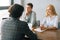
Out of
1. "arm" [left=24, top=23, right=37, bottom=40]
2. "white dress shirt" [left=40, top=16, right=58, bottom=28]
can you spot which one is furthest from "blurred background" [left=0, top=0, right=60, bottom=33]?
"arm" [left=24, top=23, right=37, bottom=40]

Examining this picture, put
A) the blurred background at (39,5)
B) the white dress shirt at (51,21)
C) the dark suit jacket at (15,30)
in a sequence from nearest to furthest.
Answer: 1. the dark suit jacket at (15,30)
2. the white dress shirt at (51,21)
3. the blurred background at (39,5)

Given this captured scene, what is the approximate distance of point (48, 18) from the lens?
3711 millimetres

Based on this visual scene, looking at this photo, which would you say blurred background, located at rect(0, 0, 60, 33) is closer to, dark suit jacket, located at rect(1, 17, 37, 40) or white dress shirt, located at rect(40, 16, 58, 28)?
white dress shirt, located at rect(40, 16, 58, 28)

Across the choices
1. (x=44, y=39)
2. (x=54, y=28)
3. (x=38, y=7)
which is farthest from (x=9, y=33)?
(x=38, y=7)

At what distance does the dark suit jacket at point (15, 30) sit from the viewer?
228cm

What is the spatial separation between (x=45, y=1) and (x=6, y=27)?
260 centimetres

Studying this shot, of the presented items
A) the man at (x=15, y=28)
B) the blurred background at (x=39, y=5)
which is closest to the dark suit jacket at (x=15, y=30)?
the man at (x=15, y=28)

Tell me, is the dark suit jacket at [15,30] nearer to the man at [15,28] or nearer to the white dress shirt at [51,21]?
the man at [15,28]

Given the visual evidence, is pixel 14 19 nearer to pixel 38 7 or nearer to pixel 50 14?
pixel 50 14

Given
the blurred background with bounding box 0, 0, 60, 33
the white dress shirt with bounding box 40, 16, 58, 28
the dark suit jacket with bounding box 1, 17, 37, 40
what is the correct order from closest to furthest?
the dark suit jacket with bounding box 1, 17, 37, 40, the white dress shirt with bounding box 40, 16, 58, 28, the blurred background with bounding box 0, 0, 60, 33

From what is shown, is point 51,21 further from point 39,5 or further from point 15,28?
point 15,28

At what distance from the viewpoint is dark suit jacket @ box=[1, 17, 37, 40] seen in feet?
7.47

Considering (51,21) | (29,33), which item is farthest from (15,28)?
(51,21)

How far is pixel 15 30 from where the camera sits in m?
2.28
